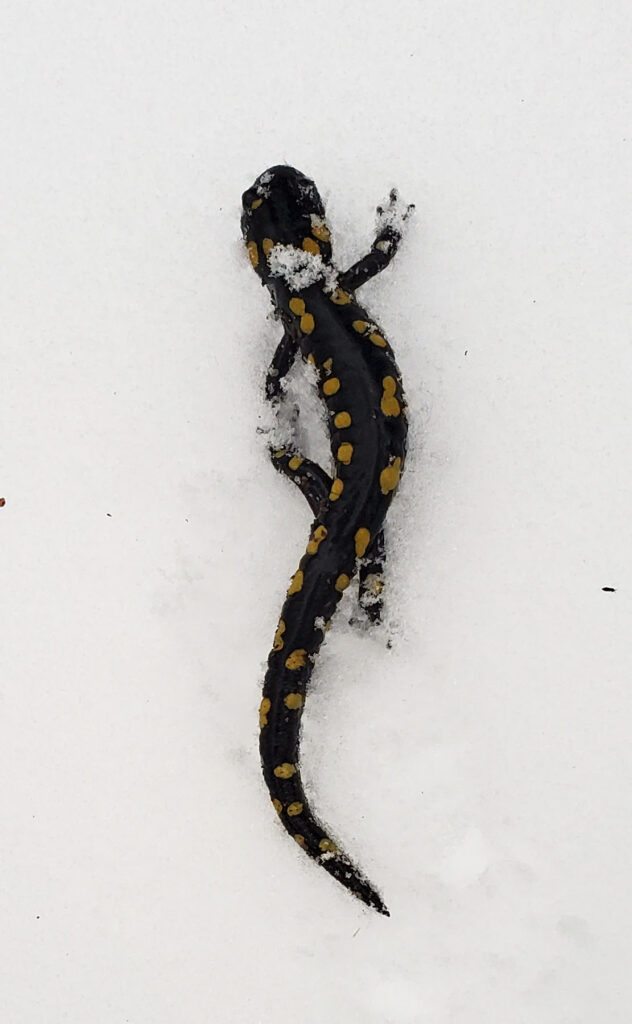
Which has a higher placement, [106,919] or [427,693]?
[427,693]

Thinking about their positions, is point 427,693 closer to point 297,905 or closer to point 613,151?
point 297,905

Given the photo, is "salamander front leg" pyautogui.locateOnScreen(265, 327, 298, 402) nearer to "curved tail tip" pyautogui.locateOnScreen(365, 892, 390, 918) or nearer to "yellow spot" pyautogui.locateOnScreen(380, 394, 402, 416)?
"yellow spot" pyautogui.locateOnScreen(380, 394, 402, 416)

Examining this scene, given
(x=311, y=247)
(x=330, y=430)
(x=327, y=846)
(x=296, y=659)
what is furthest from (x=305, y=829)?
(x=311, y=247)

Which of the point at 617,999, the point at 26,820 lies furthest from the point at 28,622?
the point at 617,999

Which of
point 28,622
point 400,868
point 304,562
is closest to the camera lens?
point 304,562

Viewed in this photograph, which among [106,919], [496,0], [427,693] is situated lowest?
[106,919]

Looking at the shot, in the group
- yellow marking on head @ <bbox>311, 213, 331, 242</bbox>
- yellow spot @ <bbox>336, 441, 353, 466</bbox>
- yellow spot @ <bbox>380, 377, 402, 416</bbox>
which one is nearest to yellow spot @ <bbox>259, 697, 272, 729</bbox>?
yellow spot @ <bbox>336, 441, 353, 466</bbox>

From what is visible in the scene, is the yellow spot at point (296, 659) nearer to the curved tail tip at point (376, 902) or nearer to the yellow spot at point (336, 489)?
the yellow spot at point (336, 489)
